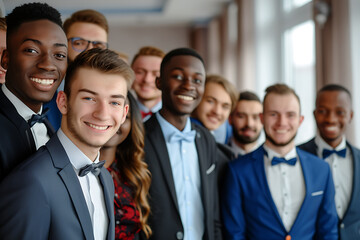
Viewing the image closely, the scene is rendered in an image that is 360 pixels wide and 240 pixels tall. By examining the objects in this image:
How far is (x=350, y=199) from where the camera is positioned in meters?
2.31

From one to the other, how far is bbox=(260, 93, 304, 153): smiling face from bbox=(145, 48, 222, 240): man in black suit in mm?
409

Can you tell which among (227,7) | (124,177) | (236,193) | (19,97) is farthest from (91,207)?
(227,7)

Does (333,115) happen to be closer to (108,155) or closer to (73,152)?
(108,155)

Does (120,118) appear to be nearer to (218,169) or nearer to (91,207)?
(91,207)

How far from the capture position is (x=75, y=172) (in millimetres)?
1282

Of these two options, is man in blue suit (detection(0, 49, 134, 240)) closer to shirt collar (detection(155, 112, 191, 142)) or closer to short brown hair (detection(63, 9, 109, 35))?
shirt collar (detection(155, 112, 191, 142))

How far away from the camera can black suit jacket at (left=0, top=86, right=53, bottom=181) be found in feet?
3.67

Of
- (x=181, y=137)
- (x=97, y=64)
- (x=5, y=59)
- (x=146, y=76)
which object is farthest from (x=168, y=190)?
Answer: (x=146, y=76)

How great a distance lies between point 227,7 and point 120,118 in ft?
24.8

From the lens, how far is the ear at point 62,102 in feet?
4.28

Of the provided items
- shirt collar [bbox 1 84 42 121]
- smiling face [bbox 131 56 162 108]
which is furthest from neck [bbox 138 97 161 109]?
shirt collar [bbox 1 84 42 121]

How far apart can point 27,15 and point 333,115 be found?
2.05 metres

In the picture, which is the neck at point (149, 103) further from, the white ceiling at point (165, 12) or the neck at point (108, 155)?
the white ceiling at point (165, 12)

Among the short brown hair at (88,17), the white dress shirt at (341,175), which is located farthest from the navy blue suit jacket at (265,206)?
the short brown hair at (88,17)
